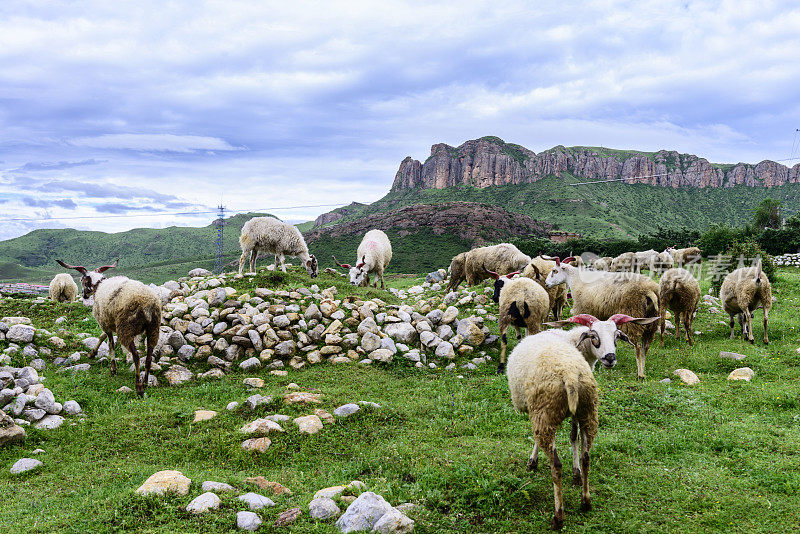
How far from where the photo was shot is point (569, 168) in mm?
171000

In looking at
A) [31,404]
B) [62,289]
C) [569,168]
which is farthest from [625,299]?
[569,168]

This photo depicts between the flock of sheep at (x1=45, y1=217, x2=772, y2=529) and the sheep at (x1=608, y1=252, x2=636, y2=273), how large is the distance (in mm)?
13437

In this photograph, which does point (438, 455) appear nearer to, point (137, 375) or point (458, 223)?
point (137, 375)

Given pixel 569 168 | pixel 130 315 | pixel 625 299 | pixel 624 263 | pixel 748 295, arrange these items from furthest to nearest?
pixel 569 168
pixel 624 263
pixel 748 295
pixel 625 299
pixel 130 315

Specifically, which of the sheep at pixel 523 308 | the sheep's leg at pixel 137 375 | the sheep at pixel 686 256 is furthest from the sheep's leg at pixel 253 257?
the sheep at pixel 686 256

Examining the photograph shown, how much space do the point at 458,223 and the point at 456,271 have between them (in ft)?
268

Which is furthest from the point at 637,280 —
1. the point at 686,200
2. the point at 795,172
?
the point at 795,172

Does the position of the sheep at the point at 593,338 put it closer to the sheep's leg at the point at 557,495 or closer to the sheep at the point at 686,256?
the sheep's leg at the point at 557,495

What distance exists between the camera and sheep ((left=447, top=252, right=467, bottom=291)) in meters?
22.3

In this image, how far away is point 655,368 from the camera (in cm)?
1147

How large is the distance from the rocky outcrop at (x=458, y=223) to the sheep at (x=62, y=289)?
79085 millimetres

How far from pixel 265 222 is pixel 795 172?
204m

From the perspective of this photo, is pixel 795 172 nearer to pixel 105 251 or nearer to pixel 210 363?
pixel 210 363

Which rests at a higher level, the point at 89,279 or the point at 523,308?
the point at 89,279
